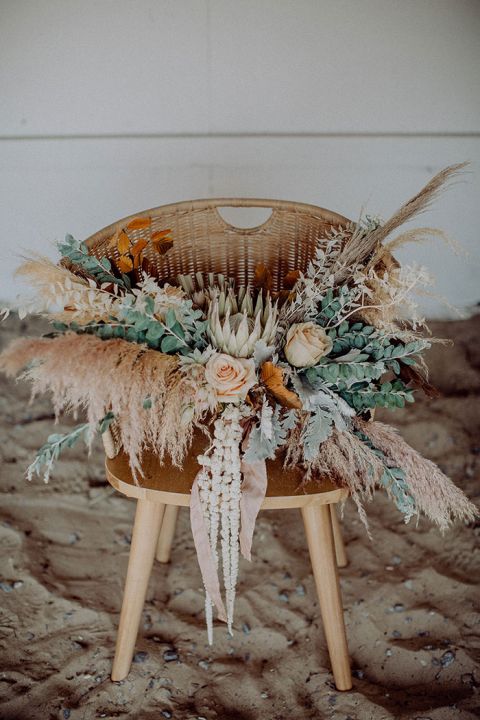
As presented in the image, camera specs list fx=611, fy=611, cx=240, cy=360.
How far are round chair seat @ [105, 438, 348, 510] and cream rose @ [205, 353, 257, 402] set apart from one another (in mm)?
187

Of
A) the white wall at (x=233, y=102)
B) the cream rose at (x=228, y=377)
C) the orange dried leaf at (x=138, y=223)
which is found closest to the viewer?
the cream rose at (x=228, y=377)

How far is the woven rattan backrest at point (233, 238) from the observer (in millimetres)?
1613

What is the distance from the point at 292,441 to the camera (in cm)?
120

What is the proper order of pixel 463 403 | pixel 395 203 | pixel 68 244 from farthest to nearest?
pixel 395 203 → pixel 463 403 → pixel 68 244

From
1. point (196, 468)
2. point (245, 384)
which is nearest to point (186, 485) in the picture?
point (196, 468)

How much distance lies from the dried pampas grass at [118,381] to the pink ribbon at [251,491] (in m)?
0.14

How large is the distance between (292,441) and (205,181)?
5.40 feet

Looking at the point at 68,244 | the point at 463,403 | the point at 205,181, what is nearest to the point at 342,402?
the point at 68,244

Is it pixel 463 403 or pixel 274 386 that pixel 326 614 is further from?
pixel 463 403

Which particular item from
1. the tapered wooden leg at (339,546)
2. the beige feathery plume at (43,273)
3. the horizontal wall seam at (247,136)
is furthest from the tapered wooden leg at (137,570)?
A: the horizontal wall seam at (247,136)

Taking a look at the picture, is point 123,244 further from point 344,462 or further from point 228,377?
point 344,462

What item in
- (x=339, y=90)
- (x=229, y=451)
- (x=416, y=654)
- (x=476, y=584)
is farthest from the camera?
(x=339, y=90)

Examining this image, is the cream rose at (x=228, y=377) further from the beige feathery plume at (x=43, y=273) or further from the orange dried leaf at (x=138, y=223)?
the orange dried leaf at (x=138, y=223)

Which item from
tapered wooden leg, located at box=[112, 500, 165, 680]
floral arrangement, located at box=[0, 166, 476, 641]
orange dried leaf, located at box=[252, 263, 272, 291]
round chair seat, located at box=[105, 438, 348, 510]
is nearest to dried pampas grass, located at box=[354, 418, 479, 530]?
floral arrangement, located at box=[0, 166, 476, 641]
